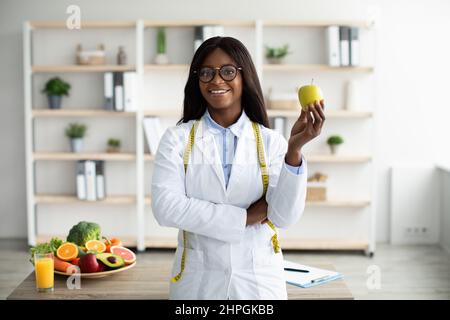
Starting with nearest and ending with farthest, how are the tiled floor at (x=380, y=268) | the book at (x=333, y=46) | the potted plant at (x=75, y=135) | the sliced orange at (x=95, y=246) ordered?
1. the sliced orange at (x=95, y=246)
2. the tiled floor at (x=380, y=268)
3. the book at (x=333, y=46)
4. the potted plant at (x=75, y=135)

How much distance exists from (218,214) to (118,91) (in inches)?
124

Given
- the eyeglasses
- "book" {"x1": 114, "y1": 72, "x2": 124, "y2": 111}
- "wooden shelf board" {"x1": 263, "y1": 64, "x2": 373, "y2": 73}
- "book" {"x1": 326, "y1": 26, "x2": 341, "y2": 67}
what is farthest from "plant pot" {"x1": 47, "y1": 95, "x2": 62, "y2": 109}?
the eyeglasses

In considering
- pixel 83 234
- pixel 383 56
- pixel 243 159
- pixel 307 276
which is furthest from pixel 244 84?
pixel 383 56

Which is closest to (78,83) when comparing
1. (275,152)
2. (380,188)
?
(380,188)

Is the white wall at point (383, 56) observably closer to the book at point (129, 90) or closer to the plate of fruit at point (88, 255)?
the book at point (129, 90)

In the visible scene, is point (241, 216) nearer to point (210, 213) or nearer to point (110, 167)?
point (210, 213)

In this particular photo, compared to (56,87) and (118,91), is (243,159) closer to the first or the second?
(118,91)

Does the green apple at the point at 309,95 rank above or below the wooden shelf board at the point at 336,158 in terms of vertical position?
above

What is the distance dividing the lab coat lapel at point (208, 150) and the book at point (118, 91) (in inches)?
119

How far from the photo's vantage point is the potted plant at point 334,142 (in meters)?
4.55

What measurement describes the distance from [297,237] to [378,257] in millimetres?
661

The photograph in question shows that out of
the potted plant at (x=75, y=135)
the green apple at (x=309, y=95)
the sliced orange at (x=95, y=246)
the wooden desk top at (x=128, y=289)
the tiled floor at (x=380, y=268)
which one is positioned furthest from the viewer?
the potted plant at (x=75, y=135)

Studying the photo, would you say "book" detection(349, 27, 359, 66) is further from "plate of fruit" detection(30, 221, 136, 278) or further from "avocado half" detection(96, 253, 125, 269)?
"avocado half" detection(96, 253, 125, 269)

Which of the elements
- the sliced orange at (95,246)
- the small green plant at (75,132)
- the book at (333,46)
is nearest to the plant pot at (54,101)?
the small green plant at (75,132)
